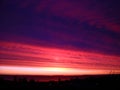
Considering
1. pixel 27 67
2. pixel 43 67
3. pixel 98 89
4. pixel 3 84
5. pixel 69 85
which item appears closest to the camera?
pixel 3 84

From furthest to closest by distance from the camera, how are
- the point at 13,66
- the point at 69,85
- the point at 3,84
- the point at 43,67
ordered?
the point at 69,85
the point at 43,67
the point at 13,66
the point at 3,84

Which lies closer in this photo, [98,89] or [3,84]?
[3,84]

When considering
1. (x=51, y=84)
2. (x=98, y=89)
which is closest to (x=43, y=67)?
(x=51, y=84)

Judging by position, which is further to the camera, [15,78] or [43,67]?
[43,67]

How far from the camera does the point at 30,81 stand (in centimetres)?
733

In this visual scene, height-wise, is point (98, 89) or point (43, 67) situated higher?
point (43, 67)

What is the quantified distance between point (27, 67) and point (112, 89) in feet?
14.2

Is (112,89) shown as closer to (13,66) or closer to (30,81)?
(30,81)

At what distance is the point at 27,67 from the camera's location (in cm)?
721

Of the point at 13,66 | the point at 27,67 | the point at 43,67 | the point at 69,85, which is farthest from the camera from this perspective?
the point at 69,85

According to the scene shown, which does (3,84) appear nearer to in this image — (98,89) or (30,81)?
(30,81)

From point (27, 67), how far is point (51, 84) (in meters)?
1.22

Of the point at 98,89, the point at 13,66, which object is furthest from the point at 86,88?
the point at 13,66

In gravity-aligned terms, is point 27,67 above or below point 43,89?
above
